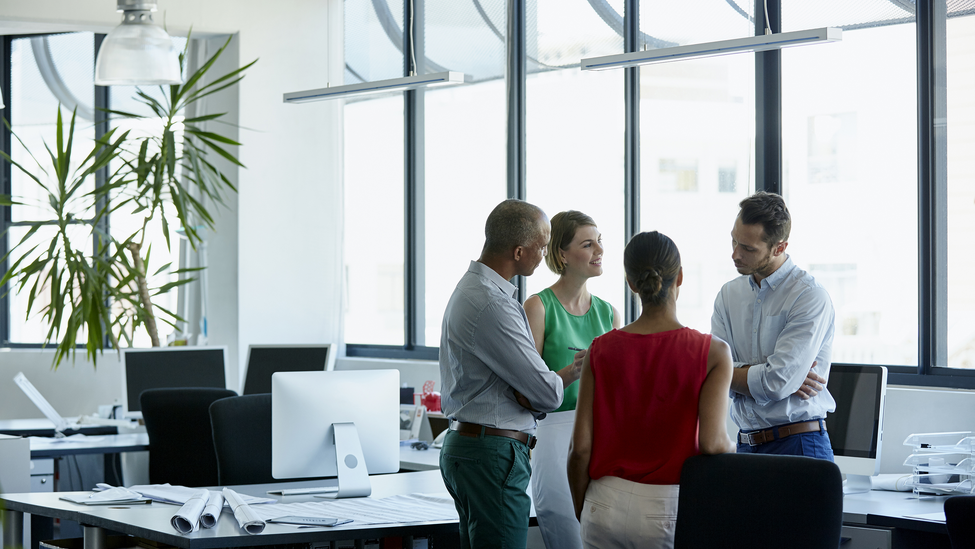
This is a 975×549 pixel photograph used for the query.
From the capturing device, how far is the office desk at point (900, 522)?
2.87 m

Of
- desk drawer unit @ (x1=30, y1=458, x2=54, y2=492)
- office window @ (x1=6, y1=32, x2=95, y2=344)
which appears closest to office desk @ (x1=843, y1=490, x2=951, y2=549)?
desk drawer unit @ (x1=30, y1=458, x2=54, y2=492)

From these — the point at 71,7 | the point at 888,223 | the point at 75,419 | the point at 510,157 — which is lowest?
the point at 75,419

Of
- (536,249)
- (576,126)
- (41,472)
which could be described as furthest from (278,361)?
(536,249)

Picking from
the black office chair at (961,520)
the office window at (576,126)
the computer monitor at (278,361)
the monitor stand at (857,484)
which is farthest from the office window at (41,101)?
the black office chair at (961,520)

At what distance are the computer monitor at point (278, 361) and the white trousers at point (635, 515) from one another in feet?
10.3

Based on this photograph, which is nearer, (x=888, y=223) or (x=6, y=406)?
(x=888, y=223)

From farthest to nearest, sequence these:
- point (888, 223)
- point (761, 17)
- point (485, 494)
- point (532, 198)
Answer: point (532, 198) < point (761, 17) < point (888, 223) < point (485, 494)

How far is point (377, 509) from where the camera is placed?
2934 millimetres

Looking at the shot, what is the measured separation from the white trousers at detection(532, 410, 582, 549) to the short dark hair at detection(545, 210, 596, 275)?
508mm

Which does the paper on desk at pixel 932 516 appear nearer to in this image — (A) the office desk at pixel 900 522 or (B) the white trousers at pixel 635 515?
(A) the office desk at pixel 900 522

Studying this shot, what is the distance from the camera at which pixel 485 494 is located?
248cm

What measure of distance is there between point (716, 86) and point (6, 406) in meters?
4.87

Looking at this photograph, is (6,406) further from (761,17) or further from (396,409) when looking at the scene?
(761,17)

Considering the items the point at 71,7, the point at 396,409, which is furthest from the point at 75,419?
the point at 396,409
